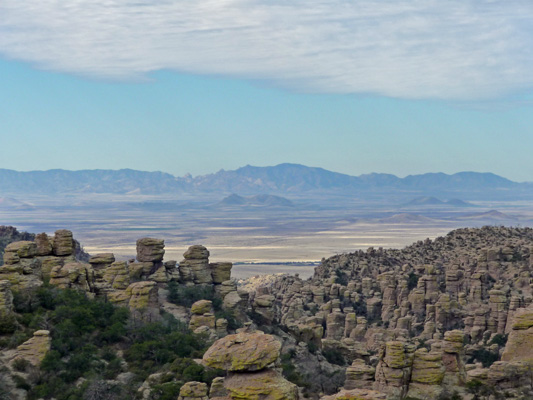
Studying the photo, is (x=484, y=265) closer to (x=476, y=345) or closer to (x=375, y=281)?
(x=375, y=281)

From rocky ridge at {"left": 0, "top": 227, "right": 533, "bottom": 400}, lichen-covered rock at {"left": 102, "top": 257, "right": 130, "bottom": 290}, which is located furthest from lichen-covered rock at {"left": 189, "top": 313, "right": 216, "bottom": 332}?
lichen-covered rock at {"left": 102, "top": 257, "right": 130, "bottom": 290}

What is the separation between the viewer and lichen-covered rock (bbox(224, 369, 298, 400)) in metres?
26.5

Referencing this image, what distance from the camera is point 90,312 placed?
46.9 metres

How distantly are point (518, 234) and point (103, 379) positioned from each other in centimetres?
7772

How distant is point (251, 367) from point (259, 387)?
2.57 feet

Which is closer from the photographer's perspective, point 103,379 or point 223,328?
point 103,379

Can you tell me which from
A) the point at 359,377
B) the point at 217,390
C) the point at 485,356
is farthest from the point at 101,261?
the point at 485,356

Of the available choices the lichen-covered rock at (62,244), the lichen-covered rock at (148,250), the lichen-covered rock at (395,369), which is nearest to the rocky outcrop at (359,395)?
the lichen-covered rock at (395,369)

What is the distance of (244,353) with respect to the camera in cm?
2734

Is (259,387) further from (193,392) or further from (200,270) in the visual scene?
(200,270)

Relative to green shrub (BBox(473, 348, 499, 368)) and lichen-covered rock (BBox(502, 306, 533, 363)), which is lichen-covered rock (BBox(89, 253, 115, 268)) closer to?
green shrub (BBox(473, 348, 499, 368))

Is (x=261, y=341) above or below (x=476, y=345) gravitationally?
above

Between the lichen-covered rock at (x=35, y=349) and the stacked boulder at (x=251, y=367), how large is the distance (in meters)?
15.5

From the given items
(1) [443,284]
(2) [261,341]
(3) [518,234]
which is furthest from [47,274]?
(3) [518,234]
